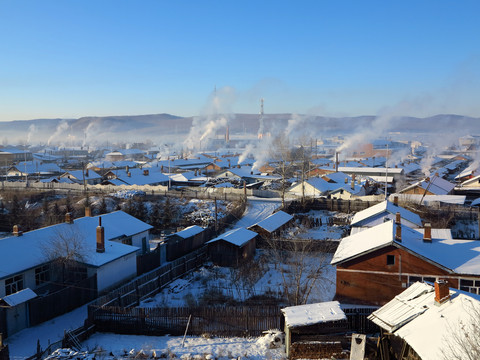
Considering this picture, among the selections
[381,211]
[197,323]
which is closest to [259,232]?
[381,211]

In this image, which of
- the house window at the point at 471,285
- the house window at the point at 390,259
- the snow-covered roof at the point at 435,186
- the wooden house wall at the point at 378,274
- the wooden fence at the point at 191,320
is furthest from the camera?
the snow-covered roof at the point at 435,186

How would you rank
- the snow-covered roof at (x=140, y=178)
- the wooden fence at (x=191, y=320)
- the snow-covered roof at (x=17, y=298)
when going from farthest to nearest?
the snow-covered roof at (x=140, y=178) < the wooden fence at (x=191, y=320) < the snow-covered roof at (x=17, y=298)

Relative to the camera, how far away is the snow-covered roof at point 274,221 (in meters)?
Answer: 26.0

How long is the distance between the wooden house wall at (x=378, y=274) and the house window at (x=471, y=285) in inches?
33.6

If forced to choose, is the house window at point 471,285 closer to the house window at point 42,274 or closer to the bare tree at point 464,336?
the bare tree at point 464,336

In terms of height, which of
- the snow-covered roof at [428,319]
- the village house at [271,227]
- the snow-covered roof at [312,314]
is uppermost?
the snow-covered roof at [428,319]

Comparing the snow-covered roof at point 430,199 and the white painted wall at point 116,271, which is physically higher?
the snow-covered roof at point 430,199

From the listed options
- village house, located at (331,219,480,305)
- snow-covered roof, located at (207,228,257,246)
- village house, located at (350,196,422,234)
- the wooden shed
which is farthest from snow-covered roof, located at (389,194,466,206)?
the wooden shed

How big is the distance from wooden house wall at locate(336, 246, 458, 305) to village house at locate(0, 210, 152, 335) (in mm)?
9051

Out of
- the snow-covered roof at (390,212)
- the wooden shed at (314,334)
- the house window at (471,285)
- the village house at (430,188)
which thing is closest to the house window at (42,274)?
the wooden shed at (314,334)

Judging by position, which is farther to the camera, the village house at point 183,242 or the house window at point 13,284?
the village house at point 183,242

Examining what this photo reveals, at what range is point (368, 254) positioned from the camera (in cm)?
1627

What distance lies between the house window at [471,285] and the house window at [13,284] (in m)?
15.6

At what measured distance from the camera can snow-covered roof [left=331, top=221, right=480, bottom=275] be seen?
1514 cm
